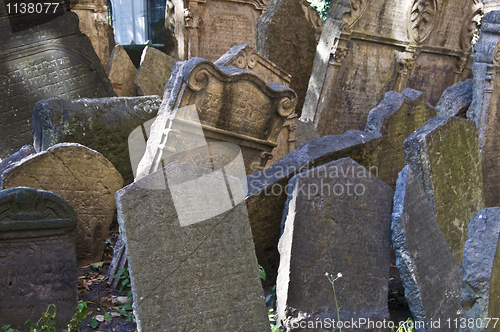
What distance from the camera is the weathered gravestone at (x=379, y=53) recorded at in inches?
263

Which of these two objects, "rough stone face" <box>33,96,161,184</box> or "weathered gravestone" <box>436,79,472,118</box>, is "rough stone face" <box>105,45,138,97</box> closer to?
"rough stone face" <box>33,96,161,184</box>

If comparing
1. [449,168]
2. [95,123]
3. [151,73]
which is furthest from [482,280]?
[151,73]

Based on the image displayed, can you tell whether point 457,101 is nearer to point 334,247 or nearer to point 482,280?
point 334,247

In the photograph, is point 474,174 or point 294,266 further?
point 474,174

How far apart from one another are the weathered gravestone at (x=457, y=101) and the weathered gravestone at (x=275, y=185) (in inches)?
105

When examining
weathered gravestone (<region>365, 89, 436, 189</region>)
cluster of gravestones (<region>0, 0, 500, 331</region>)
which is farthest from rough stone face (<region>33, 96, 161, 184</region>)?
weathered gravestone (<region>365, 89, 436, 189</region>)

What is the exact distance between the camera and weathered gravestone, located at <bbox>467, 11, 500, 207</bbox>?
559cm

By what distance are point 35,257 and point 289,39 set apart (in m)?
5.52

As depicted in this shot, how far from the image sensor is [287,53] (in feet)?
24.9

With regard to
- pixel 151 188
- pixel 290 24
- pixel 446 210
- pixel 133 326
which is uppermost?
pixel 290 24

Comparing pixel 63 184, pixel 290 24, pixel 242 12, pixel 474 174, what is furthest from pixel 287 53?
pixel 63 184

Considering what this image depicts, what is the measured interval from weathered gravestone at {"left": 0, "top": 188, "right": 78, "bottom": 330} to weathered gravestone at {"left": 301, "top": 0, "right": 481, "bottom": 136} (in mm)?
4418

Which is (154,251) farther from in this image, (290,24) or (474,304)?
(290,24)

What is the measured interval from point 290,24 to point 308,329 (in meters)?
5.64
